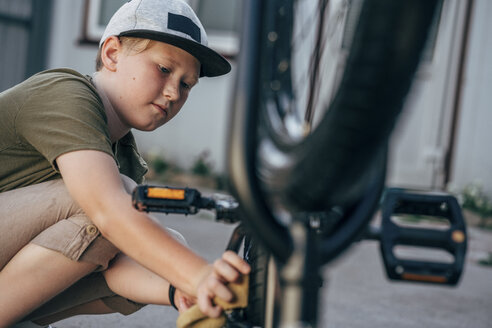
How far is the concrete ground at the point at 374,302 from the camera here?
2032 mm

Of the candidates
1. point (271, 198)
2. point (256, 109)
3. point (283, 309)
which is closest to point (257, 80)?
point (256, 109)

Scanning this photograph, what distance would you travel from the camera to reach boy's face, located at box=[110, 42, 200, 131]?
4.55 feet

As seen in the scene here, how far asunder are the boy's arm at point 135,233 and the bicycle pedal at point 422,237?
248mm

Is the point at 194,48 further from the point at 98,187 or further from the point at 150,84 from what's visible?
the point at 98,187

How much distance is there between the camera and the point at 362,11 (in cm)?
64

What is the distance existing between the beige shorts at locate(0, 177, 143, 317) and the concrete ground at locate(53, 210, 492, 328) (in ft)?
2.06

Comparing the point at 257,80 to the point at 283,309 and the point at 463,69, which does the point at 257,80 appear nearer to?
the point at 283,309

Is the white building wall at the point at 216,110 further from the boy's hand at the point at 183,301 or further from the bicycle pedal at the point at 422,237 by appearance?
the bicycle pedal at the point at 422,237

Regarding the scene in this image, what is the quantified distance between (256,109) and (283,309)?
26 centimetres

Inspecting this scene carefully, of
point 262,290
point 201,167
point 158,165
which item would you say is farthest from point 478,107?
point 262,290

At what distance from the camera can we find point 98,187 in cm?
110

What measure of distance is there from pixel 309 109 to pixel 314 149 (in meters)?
0.33

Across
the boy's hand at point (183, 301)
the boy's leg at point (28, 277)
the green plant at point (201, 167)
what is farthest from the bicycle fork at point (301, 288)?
the green plant at point (201, 167)

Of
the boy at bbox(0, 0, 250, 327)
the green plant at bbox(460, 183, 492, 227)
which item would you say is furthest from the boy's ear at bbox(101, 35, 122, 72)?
the green plant at bbox(460, 183, 492, 227)
